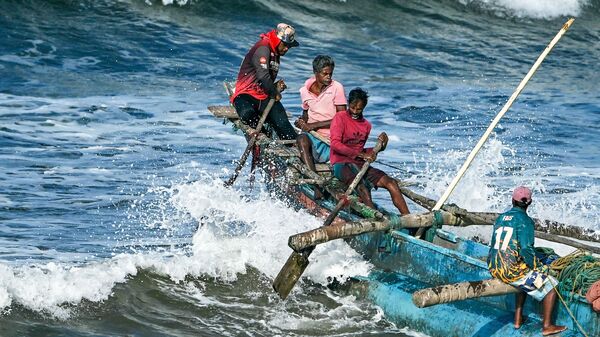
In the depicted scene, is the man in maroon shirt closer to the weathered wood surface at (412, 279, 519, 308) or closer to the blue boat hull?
the blue boat hull

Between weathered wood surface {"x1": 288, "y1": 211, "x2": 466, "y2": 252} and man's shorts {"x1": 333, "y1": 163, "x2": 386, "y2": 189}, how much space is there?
0.91 metres

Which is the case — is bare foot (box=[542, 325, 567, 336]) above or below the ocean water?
above

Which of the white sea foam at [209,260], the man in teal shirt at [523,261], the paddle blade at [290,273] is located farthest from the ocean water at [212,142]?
the man in teal shirt at [523,261]

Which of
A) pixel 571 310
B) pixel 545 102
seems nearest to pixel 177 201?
pixel 571 310

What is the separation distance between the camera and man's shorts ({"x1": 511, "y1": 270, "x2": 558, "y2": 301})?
7582mm

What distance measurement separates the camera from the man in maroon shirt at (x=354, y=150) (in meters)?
9.82

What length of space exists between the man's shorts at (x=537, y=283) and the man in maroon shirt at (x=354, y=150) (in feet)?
7.51

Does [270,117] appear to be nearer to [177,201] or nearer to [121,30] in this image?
[177,201]

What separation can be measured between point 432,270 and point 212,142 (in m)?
7.30

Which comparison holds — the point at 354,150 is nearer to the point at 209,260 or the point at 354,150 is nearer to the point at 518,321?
the point at 209,260

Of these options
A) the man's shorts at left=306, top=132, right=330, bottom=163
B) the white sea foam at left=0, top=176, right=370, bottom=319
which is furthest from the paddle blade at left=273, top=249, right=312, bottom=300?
the man's shorts at left=306, top=132, right=330, bottom=163

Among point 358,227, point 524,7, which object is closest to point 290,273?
point 358,227

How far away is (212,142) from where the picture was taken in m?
15.7

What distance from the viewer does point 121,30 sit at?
2083cm
